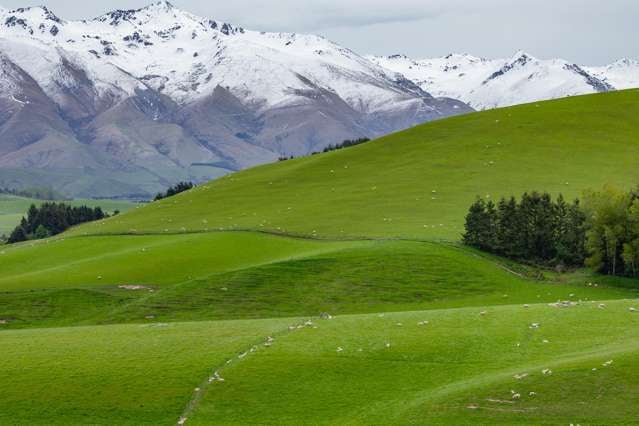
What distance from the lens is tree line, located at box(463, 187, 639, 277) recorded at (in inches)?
3356

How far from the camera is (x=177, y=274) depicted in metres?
87.7

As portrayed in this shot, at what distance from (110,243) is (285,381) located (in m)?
73.4

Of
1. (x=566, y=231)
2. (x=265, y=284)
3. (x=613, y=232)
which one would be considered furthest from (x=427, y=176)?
(x=265, y=284)

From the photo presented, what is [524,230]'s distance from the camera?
9388 centimetres

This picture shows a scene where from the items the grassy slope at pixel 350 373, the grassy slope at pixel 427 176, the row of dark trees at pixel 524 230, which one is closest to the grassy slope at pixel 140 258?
the grassy slope at pixel 427 176

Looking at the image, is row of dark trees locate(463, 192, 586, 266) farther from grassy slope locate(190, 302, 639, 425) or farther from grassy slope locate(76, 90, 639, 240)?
grassy slope locate(190, 302, 639, 425)

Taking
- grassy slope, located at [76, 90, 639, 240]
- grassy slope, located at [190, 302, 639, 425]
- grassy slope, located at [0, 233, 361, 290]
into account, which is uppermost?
grassy slope, located at [76, 90, 639, 240]

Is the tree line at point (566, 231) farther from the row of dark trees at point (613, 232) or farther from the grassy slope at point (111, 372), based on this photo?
the grassy slope at point (111, 372)

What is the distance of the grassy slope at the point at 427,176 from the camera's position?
113688 millimetres

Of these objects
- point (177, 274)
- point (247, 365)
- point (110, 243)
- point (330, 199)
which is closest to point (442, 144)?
point (330, 199)

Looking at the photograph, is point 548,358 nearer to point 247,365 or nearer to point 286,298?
point 247,365

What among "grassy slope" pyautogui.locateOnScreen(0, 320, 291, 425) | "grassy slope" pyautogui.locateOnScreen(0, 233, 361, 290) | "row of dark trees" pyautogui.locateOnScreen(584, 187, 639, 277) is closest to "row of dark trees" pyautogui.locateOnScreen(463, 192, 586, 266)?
"row of dark trees" pyautogui.locateOnScreen(584, 187, 639, 277)

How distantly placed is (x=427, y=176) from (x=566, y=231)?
4330 centimetres

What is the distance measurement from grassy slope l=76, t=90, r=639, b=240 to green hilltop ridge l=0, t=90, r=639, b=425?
620 millimetres
